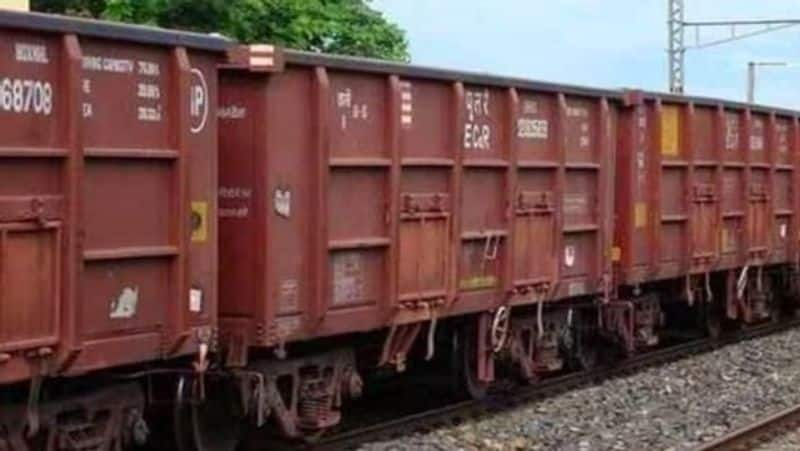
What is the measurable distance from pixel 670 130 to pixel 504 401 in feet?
15.6

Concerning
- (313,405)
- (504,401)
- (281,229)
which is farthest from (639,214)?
(281,229)

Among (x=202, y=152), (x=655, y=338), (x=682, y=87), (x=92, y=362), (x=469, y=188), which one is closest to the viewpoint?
(x=92, y=362)

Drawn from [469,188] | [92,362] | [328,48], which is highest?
[328,48]

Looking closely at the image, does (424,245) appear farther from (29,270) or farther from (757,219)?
(757,219)

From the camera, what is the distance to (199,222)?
9797 mm

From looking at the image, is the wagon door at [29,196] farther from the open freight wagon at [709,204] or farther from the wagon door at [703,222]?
the wagon door at [703,222]

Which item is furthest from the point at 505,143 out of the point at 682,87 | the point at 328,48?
the point at 682,87

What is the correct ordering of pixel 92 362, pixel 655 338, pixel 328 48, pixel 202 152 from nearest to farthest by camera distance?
1. pixel 92 362
2. pixel 202 152
3. pixel 655 338
4. pixel 328 48

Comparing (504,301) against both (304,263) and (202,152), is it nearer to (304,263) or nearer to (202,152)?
(304,263)

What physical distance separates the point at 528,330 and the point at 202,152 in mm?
6192

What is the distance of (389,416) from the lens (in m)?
14.4

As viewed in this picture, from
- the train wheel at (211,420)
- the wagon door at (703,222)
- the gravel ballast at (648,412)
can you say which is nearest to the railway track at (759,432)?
the gravel ballast at (648,412)

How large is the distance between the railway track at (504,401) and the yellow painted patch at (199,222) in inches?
104

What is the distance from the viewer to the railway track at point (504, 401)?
1247 cm
